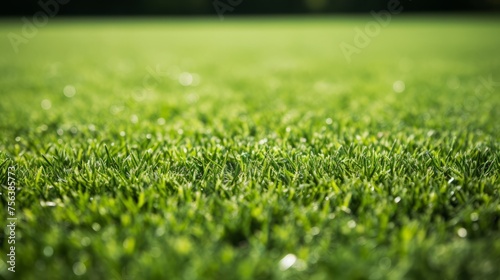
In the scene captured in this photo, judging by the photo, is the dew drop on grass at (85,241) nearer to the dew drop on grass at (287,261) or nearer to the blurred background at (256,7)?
the dew drop on grass at (287,261)

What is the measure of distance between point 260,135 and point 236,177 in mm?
583

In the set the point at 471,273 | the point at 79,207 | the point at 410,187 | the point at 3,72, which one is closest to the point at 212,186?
the point at 79,207

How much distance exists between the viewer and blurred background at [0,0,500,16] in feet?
86.3

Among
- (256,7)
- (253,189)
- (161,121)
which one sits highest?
(253,189)

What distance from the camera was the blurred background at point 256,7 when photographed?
2631 cm

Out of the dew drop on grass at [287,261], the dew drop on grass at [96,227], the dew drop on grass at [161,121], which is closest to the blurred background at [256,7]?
the dew drop on grass at [161,121]

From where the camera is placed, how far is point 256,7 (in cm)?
2766

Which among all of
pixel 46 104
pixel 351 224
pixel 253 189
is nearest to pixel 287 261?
pixel 351 224

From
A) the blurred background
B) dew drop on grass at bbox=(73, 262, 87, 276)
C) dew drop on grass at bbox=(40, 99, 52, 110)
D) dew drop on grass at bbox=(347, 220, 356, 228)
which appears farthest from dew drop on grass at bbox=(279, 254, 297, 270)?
the blurred background

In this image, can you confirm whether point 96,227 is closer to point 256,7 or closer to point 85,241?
point 85,241

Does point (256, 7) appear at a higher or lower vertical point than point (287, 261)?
lower

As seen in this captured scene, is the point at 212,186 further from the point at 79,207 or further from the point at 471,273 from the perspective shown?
the point at 471,273

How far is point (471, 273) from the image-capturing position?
0.93m

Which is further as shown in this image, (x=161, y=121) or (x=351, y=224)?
(x=161, y=121)
